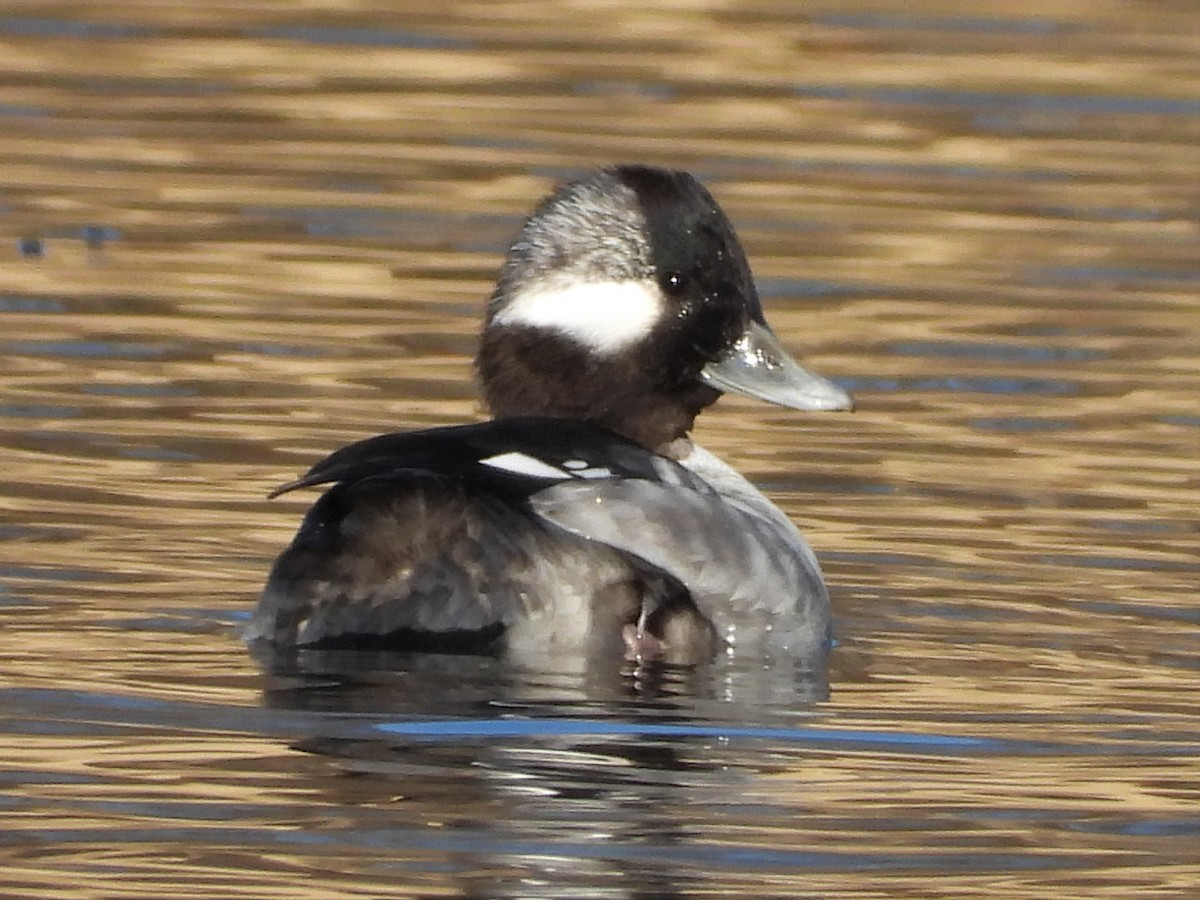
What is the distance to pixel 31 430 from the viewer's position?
32.3 ft

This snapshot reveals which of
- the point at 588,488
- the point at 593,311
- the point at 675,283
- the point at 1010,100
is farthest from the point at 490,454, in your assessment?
the point at 1010,100

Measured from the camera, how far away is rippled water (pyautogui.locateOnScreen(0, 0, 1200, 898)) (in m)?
6.14

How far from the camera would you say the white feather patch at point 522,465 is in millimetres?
7297

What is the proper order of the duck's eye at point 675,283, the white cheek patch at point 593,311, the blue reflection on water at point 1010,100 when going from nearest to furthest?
the white cheek patch at point 593,311
the duck's eye at point 675,283
the blue reflection on water at point 1010,100

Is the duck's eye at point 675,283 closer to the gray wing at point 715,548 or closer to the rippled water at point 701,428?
the gray wing at point 715,548

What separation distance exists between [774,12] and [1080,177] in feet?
11.2

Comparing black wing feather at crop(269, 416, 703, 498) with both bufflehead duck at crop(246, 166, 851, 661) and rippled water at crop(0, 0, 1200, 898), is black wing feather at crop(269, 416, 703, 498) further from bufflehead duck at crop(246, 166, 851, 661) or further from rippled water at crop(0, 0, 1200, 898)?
rippled water at crop(0, 0, 1200, 898)

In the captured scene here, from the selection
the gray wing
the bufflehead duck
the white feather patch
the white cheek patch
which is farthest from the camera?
the white cheek patch

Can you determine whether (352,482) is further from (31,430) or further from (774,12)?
(774,12)

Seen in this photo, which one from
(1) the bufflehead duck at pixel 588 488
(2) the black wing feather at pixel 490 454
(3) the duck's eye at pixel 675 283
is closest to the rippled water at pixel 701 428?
(1) the bufflehead duck at pixel 588 488

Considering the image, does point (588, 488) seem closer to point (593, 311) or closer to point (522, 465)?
point (522, 465)

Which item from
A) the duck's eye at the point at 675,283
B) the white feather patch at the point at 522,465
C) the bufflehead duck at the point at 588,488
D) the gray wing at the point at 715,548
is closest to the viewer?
the bufflehead duck at the point at 588,488

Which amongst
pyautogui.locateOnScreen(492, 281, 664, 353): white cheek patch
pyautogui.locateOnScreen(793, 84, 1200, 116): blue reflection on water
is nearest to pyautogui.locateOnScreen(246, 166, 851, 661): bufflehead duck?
pyautogui.locateOnScreen(492, 281, 664, 353): white cheek patch

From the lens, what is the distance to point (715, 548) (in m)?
7.68
